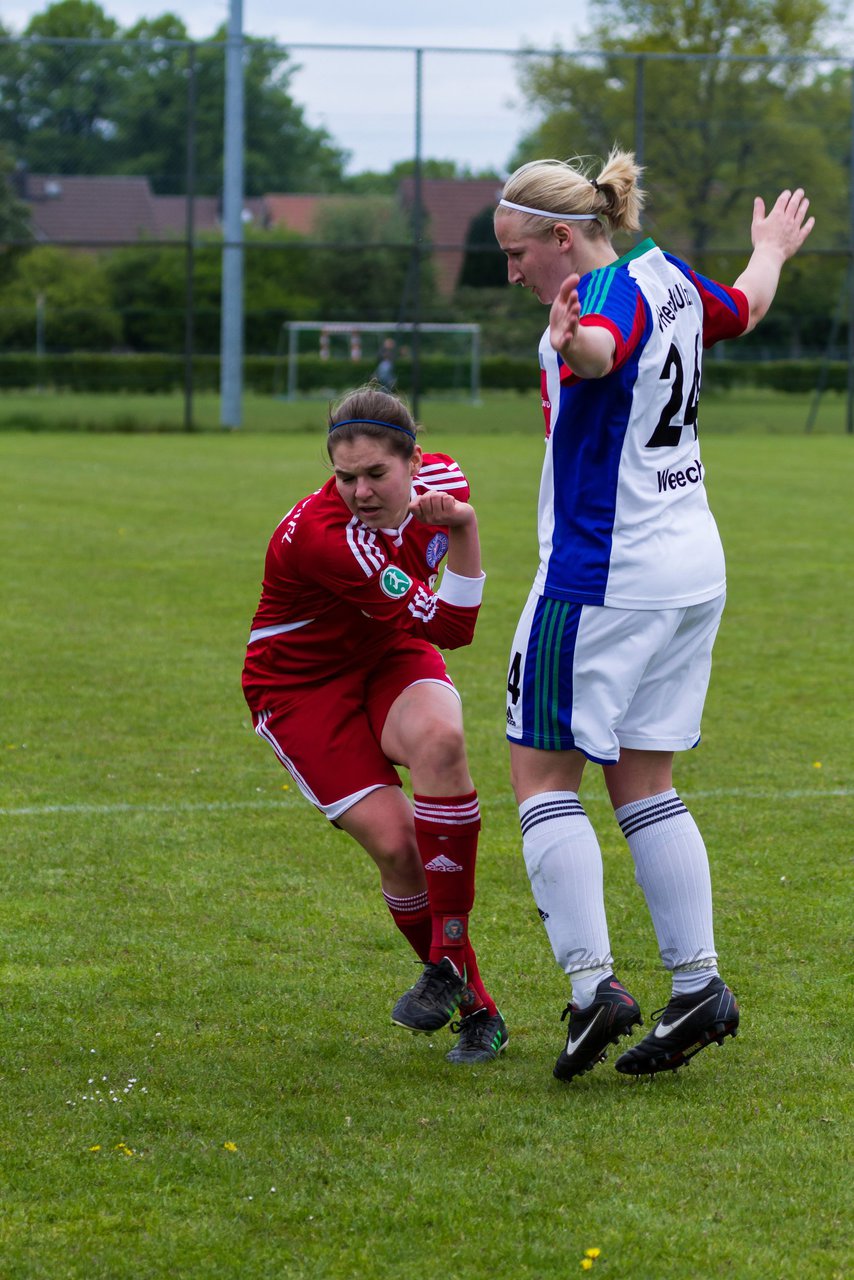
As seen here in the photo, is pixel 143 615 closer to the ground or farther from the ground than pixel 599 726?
closer to the ground

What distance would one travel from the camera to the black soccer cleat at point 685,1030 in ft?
11.6

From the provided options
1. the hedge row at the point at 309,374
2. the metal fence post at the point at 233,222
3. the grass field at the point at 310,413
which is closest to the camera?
the metal fence post at the point at 233,222

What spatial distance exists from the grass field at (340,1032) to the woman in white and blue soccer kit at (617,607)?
0.30 metres

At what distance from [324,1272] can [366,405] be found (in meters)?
1.89

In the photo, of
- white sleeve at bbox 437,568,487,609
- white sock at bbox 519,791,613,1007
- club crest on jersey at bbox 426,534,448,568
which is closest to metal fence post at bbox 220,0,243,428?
club crest on jersey at bbox 426,534,448,568

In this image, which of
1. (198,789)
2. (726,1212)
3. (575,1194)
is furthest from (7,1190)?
(198,789)

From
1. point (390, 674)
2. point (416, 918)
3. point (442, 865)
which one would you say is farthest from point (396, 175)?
point (442, 865)

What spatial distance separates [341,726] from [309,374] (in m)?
29.3

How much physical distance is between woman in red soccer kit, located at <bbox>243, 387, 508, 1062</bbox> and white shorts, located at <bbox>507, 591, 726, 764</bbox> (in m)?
0.29

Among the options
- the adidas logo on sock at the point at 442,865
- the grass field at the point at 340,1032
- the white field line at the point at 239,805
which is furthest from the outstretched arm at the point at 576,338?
the white field line at the point at 239,805

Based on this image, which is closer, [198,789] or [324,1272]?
[324,1272]

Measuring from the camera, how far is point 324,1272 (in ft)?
8.95

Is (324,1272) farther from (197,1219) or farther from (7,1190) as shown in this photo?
(7,1190)

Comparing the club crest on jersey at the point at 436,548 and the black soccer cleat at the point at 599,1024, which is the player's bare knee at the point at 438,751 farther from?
the black soccer cleat at the point at 599,1024
